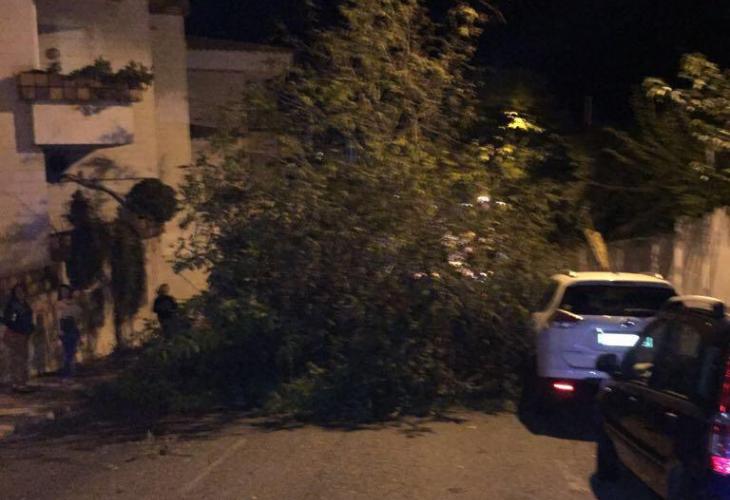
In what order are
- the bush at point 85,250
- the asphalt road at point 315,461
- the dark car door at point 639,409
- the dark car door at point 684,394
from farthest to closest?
the bush at point 85,250 < the asphalt road at point 315,461 < the dark car door at point 639,409 < the dark car door at point 684,394

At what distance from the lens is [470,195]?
39.6 feet

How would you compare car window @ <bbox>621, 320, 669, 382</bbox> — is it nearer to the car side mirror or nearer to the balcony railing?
the car side mirror

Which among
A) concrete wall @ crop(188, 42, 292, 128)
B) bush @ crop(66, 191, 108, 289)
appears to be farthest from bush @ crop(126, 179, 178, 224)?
concrete wall @ crop(188, 42, 292, 128)

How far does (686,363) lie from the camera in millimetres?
6871

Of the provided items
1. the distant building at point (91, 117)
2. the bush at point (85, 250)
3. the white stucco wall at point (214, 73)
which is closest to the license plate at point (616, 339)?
the distant building at point (91, 117)

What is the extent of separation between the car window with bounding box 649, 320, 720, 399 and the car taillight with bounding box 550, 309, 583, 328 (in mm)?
3025

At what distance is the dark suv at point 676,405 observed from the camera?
6.14 metres

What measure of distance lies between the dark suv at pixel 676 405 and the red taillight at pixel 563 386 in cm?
210

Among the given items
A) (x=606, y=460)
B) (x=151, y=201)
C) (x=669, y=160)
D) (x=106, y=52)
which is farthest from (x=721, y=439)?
(x=106, y=52)

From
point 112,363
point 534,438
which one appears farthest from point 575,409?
point 112,363

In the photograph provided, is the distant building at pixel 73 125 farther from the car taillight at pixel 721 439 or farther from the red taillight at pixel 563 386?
the car taillight at pixel 721 439

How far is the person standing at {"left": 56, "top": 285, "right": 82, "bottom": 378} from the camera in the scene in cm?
1566

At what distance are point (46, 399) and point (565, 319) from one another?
7.01 metres

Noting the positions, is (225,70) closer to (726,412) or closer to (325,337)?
(325,337)
